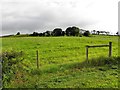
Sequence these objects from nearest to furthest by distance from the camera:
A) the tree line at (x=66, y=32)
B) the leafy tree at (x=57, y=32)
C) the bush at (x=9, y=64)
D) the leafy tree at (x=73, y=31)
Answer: the bush at (x=9, y=64) < the leafy tree at (x=57, y=32) < the tree line at (x=66, y=32) < the leafy tree at (x=73, y=31)

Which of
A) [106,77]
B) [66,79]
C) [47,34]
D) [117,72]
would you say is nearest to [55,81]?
[66,79]

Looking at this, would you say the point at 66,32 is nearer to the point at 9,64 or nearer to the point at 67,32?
the point at 67,32

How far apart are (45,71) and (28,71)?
3.28 ft

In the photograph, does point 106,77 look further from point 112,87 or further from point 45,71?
point 45,71

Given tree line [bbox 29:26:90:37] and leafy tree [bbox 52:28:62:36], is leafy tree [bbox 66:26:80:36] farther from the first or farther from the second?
leafy tree [bbox 52:28:62:36]

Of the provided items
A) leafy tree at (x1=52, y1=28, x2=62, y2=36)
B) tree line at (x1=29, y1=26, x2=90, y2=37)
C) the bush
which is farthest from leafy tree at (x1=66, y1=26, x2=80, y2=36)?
the bush

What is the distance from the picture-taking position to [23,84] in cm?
1045

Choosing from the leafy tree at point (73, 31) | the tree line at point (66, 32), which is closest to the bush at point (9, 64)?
the tree line at point (66, 32)

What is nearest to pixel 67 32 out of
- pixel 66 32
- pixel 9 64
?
pixel 66 32

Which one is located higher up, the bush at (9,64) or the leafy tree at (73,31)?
the leafy tree at (73,31)

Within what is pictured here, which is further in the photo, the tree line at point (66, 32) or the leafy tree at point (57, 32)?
the tree line at point (66, 32)

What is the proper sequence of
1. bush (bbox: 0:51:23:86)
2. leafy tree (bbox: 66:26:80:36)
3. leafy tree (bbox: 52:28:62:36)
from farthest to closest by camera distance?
leafy tree (bbox: 66:26:80:36) → leafy tree (bbox: 52:28:62:36) → bush (bbox: 0:51:23:86)

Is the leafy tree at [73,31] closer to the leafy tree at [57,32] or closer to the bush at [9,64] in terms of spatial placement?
the leafy tree at [57,32]

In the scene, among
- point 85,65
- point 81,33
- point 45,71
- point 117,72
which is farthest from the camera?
point 81,33
